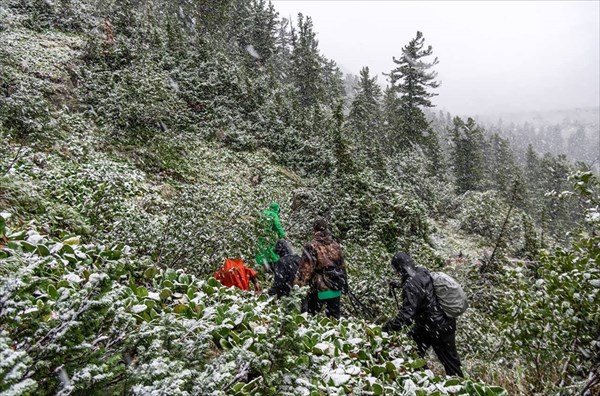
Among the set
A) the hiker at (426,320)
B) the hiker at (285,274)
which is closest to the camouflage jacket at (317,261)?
the hiker at (285,274)

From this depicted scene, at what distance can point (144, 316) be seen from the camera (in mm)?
2807

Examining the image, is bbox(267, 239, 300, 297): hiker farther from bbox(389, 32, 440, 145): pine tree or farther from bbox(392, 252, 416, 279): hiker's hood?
bbox(389, 32, 440, 145): pine tree

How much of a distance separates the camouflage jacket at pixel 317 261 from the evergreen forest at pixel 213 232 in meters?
0.84

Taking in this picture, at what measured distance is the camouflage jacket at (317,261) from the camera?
5461 mm

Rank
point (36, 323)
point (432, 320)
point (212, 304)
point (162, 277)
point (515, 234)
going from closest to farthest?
1. point (36, 323)
2. point (212, 304)
3. point (162, 277)
4. point (432, 320)
5. point (515, 234)

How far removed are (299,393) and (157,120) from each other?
47.9 ft

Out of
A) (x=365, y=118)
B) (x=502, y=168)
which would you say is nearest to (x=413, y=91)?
(x=365, y=118)

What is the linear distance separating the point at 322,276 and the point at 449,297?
1769 millimetres

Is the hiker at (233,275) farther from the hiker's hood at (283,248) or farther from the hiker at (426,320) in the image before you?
the hiker at (426,320)

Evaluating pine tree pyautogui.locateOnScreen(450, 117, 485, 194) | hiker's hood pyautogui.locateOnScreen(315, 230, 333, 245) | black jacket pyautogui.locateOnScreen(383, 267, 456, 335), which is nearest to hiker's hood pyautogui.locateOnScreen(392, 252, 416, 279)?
black jacket pyautogui.locateOnScreen(383, 267, 456, 335)

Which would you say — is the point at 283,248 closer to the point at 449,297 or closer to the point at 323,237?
Result: the point at 323,237

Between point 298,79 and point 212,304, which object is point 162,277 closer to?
point 212,304

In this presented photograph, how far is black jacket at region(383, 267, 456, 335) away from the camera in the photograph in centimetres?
468

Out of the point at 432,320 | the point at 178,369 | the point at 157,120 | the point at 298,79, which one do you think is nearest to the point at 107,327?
the point at 178,369
